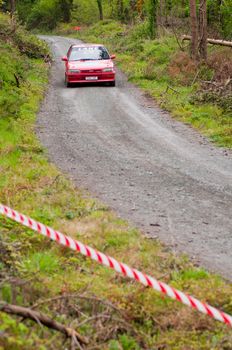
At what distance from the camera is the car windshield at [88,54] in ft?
72.9

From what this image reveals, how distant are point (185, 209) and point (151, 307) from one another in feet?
10.8

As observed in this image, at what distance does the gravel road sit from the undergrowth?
0.49 m

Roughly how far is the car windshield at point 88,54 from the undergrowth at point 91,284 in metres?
13.8

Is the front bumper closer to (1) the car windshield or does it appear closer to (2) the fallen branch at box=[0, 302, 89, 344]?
(1) the car windshield

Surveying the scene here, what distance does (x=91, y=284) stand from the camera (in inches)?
225

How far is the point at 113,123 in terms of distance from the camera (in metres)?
15.6

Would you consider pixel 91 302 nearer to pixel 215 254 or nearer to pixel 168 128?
pixel 215 254

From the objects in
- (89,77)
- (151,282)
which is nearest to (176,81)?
(89,77)

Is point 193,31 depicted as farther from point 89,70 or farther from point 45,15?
point 45,15

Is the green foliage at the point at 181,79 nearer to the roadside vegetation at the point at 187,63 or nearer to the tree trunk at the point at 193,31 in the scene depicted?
the roadside vegetation at the point at 187,63

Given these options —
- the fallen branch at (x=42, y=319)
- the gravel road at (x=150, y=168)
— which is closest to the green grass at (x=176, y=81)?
the gravel road at (x=150, y=168)

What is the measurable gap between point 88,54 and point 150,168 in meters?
12.6

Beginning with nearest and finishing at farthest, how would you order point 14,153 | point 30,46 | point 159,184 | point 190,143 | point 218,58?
1. point 159,184
2. point 14,153
3. point 190,143
4. point 218,58
5. point 30,46

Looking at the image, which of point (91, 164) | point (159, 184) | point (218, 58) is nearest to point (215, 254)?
point (159, 184)
